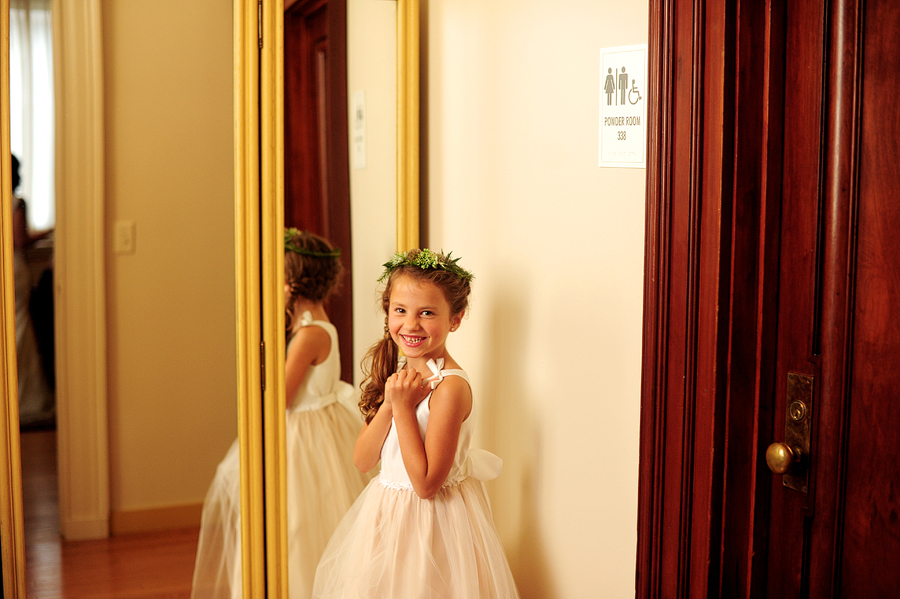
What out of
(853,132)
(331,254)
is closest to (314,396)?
(331,254)

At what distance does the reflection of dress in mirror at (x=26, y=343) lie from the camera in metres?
1.55

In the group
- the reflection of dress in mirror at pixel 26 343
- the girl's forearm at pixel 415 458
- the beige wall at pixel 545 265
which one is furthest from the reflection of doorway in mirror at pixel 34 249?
the beige wall at pixel 545 265

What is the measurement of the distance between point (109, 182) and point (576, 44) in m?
1.00

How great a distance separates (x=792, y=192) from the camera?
1.20 m

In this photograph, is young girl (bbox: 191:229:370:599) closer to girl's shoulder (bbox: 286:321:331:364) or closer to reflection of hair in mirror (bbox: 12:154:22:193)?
girl's shoulder (bbox: 286:321:331:364)

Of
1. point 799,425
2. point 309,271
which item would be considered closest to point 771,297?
point 799,425

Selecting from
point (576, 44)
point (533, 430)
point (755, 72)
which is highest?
point (576, 44)

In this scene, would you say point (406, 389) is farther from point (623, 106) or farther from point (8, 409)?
point (8, 409)

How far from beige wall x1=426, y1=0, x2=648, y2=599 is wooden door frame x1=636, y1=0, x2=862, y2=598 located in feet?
0.28

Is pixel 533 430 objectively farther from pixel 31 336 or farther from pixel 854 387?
pixel 31 336

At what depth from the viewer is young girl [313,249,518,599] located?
1.51m

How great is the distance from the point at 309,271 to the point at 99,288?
445 millimetres

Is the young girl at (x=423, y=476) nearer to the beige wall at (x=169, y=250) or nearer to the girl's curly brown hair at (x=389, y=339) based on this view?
the girl's curly brown hair at (x=389, y=339)

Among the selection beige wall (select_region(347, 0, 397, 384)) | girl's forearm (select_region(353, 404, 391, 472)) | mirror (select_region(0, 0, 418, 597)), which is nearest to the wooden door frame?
girl's forearm (select_region(353, 404, 391, 472))
